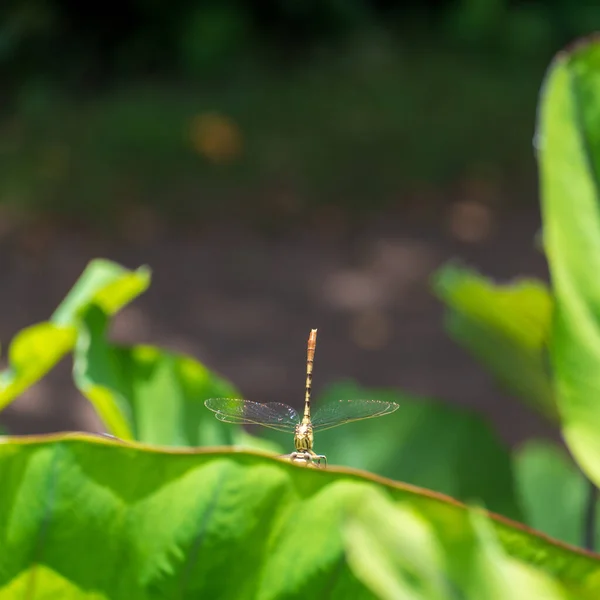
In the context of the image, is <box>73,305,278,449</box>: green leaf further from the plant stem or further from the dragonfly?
the plant stem

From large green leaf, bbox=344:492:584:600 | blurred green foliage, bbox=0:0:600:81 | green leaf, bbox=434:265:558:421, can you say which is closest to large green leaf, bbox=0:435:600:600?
large green leaf, bbox=344:492:584:600

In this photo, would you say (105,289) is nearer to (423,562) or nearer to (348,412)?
(348,412)

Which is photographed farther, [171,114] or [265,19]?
[265,19]

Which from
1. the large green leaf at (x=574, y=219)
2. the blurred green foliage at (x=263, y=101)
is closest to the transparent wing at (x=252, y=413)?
the large green leaf at (x=574, y=219)

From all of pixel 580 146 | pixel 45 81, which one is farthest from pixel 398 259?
pixel 580 146

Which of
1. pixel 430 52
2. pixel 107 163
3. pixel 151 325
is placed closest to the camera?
pixel 151 325

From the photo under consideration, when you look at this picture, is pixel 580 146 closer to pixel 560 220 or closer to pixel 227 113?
pixel 560 220

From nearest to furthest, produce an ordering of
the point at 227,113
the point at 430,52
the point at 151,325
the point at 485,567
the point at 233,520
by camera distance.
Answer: the point at 485,567 → the point at 233,520 → the point at 151,325 → the point at 227,113 → the point at 430,52

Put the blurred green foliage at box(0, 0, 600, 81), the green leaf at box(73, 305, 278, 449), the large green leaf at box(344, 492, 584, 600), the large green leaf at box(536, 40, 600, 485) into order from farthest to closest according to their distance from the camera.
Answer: the blurred green foliage at box(0, 0, 600, 81) → the green leaf at box(73, 305, 278, 449) → the large green leaf at box(536, 40, 600, 485) → the large green leaf at box(344, 492, 584, 600)
